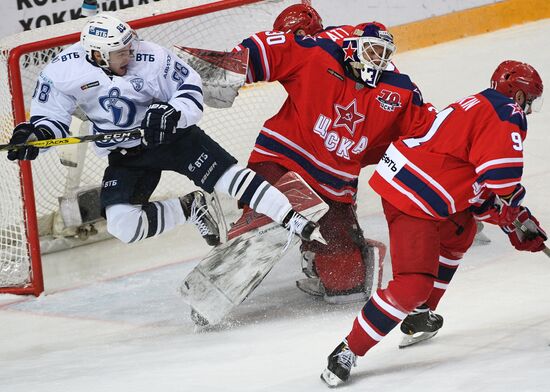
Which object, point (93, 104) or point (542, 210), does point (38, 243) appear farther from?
point (542, 210)

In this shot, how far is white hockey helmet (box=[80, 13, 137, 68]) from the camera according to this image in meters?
4.12

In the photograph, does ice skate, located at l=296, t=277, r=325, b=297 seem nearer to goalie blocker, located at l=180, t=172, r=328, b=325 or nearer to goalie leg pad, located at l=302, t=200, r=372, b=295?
goalie leg pad, located at l=302, t=200, r=372, b=295

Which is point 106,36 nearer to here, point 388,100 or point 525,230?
point 388,100

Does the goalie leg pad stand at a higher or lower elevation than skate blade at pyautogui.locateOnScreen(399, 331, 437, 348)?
lower

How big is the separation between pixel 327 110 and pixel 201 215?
2.31 feet

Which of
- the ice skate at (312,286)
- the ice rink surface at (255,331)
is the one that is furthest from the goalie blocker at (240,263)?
the ice skate at (312,286)

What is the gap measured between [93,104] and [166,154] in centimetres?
33

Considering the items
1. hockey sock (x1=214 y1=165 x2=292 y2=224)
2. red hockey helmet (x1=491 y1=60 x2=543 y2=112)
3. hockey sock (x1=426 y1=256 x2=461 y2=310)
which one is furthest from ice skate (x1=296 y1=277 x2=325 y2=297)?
red hockey helmet (x1=491 y1=60 x2=543 y2=112)

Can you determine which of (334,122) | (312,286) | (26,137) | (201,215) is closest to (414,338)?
(312,286)

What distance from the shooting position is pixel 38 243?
481 cm

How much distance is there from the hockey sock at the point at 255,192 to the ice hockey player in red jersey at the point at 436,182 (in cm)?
75

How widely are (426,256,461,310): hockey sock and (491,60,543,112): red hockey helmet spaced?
0.56m

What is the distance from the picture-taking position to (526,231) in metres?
3.79

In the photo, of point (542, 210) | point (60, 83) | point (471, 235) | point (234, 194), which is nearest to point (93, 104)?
point (60, 83)
